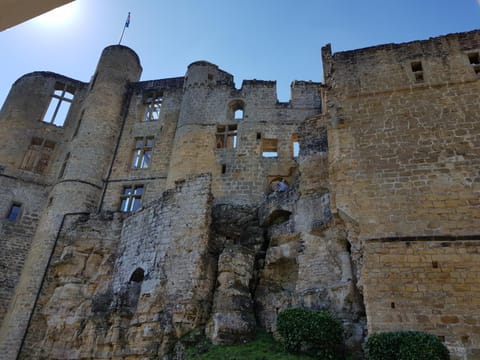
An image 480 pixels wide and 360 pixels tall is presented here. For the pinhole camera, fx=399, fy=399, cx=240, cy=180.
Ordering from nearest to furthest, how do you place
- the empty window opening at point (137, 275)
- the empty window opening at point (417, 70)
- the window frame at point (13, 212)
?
the empty window opening at point (417, 70), the empty window opening at point (137, 275), the window frame at point (13, 212)

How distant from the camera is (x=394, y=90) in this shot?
11781mm

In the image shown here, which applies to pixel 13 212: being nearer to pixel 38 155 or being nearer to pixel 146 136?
pixel 38 155

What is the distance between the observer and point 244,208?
52.3ft

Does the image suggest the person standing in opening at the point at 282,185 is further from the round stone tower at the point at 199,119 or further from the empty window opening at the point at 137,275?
the empty window opening at the point at 137,275

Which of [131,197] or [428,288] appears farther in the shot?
[131,197]

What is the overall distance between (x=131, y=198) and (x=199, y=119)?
5180 millimetres

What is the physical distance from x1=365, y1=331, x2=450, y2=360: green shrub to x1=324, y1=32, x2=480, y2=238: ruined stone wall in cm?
242

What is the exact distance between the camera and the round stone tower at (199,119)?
61.5 ft

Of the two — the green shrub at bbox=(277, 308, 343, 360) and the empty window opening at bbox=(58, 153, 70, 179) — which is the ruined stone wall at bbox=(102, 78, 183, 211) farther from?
the green shrub at bbox=(277, 308, 343, 360)

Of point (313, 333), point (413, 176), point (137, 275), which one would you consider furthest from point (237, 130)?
point (313, 333)

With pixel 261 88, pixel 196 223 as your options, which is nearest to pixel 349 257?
pixel 196 223

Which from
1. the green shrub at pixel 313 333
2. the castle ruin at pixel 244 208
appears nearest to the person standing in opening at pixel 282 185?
the castle ruin at pixel 244 208

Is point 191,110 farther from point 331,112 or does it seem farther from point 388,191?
point 388,191

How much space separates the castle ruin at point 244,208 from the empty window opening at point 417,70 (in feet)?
0.22
